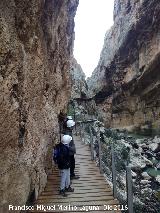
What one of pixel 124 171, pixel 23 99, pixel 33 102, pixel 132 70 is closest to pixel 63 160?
pixel 33 102

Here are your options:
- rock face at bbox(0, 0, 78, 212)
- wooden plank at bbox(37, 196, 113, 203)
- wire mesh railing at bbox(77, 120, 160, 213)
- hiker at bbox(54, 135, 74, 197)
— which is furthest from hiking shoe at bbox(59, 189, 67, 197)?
wire mesh railing at bbox(77, 120, 160, 213)

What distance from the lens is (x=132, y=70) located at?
4172 centimetres

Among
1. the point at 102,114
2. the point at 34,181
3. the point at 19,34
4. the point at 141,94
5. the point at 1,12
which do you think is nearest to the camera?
the point at 1,12

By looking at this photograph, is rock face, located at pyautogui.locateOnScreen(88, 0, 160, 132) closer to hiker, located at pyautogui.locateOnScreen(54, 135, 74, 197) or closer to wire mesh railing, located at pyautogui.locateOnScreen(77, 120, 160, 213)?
wire mesh railing, located at pyautogui.locateOnScreen(77, 120, 160, 213)

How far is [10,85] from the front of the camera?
6.43m

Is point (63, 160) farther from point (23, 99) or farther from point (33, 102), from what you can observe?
point (23, 99)

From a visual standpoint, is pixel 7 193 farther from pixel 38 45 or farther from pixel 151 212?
pixel 151 212

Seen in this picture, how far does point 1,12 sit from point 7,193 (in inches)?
120

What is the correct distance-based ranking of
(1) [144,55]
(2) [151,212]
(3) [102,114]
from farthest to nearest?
(3) [102,114] → (1) [144,55] → (2) [151,212]

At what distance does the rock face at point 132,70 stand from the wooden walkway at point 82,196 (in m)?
28.1

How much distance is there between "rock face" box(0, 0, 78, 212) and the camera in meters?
6.13

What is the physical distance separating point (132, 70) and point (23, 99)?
116 feet

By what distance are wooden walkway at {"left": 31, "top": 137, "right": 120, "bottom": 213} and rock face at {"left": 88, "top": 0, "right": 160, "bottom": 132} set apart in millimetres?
28080

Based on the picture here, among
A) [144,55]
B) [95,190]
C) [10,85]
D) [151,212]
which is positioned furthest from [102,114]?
[10,85]
